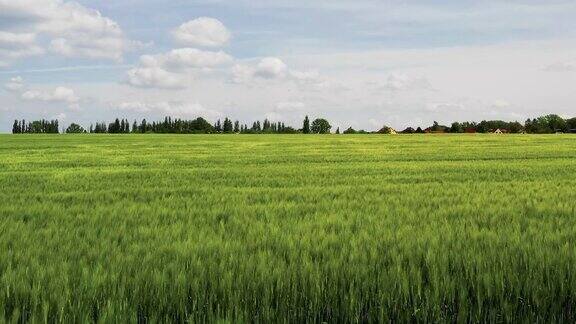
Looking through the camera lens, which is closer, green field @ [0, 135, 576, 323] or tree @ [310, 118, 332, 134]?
green field @ [0, 135, 576, 323]

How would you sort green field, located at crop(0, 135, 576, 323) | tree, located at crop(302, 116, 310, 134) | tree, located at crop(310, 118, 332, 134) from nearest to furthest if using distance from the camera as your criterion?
green field, located at crop(0, 135, 576, 323), tree, located at crop(302, 116, 310, 134), tree, located at crop(310, 118, 332, 134)

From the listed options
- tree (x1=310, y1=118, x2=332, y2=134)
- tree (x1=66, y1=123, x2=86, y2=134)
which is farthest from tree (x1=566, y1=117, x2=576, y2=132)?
tree (x1=66, y1=123, x2=86, y2=134)

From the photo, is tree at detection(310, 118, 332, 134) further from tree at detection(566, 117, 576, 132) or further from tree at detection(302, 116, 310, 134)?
tree at detection(566, 117, 576, 132)

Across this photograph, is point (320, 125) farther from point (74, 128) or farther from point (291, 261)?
point (291, 261)

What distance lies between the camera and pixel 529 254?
5.28 meters

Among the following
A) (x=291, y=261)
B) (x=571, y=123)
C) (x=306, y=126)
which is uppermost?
(x=571, y=123)

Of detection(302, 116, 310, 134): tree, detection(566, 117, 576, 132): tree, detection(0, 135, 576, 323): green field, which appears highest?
detection(566, 117, 576, 132): tree

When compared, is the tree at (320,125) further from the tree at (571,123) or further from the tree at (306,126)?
the tree at (571,123)

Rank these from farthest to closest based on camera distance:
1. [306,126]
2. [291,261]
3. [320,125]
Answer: [320,125] → [306,126] → [291,261]

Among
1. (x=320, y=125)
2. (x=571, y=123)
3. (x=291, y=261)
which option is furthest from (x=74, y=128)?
(x=291, y=261)

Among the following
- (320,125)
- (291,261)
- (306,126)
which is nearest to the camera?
(291,261)

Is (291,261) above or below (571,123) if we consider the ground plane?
below

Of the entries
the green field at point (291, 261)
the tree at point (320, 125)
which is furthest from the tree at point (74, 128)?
the green field at point (291, 261)

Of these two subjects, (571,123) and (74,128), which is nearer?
(571,123)
